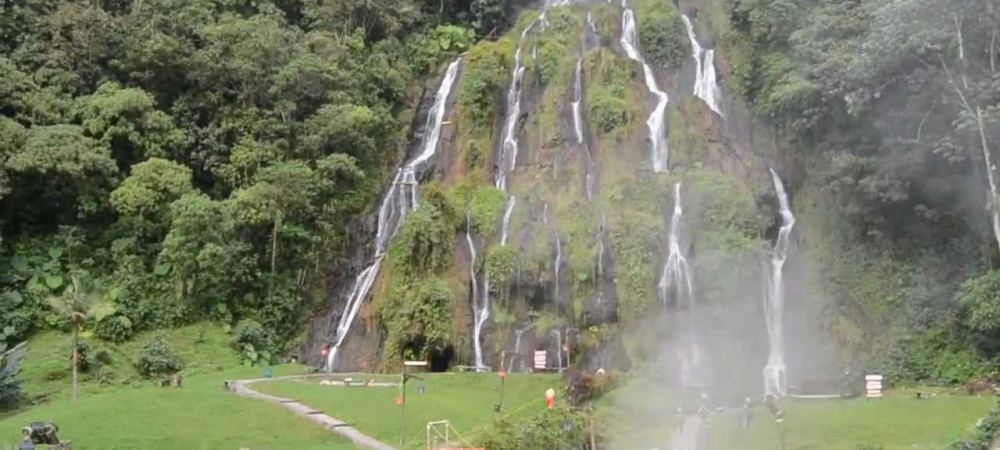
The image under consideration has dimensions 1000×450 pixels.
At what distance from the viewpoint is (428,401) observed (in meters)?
23.8

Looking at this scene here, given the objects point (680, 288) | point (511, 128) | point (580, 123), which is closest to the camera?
point (680, 288)

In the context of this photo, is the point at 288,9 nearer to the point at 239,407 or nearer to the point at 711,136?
the point at 711,136

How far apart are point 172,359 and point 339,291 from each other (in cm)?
636

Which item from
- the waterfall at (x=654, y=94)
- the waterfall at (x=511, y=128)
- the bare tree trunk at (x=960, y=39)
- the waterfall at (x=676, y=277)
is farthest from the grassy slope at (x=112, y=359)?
the bare tree trunk at (x=960, y=39)

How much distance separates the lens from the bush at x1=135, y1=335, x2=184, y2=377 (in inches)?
1198

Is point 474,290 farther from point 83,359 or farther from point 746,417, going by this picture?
point 83,359

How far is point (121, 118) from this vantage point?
3581cm

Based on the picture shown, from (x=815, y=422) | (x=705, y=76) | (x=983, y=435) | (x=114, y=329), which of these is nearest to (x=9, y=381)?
(x=114, y=329)

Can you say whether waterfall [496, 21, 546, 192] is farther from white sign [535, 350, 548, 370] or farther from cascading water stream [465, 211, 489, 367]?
white sign [535, 350, 548, 370]

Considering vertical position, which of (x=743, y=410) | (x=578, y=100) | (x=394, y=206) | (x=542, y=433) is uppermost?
(x=578, y=100)

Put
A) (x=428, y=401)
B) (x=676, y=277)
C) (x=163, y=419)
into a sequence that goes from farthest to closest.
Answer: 1. (x=676, y=277)
2. (x=428, y=401)
3. (x=163, y=419)

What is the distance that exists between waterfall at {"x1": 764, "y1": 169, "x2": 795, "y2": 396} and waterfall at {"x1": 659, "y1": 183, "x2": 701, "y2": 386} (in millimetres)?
2279

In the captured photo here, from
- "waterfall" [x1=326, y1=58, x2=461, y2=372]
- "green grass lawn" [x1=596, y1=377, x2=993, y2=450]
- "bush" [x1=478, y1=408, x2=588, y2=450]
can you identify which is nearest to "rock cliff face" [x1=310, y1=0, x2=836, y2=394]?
"waterfall" [x1=326, y1=58, x2=461, y2=372]

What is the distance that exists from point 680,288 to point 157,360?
54.0 ft
